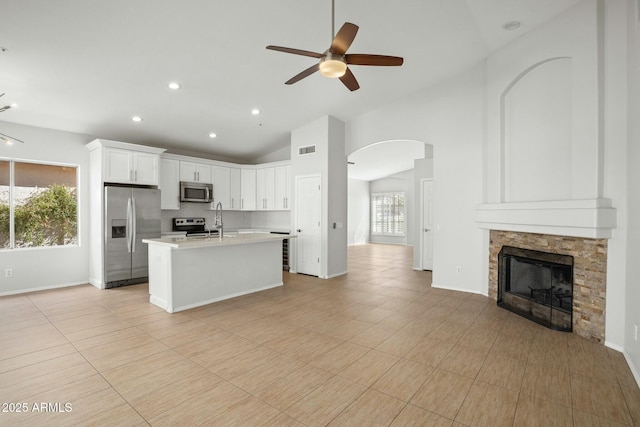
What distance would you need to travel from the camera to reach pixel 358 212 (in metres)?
13.5

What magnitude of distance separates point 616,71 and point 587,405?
308 cm

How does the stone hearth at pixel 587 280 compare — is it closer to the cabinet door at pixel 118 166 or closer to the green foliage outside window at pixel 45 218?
the cabinet door at pixel 118 166

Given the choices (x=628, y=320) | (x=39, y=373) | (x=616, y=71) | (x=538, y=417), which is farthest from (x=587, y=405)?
(x=39, y=373)

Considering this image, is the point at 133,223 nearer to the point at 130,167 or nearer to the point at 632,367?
the point at 130,167

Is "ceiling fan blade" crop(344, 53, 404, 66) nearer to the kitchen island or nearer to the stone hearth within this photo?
the stone hearth

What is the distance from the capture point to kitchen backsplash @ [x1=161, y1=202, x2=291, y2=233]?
7.07 meters

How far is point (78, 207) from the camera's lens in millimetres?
5816

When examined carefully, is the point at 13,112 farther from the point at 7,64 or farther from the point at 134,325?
the point at 134,325

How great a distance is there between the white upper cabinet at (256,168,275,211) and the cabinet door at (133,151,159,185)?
2345mm

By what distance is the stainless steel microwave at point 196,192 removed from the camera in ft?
22.6

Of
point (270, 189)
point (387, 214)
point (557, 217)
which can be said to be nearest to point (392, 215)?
point (387, 214)

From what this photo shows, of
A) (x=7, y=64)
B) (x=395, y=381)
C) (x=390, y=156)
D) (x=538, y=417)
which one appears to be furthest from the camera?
(x=390, y=156)

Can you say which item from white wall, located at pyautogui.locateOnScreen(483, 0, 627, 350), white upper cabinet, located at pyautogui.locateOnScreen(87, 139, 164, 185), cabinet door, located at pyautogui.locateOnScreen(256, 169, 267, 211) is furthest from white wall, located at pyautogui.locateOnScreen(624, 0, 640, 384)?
white upper cabinet, located at pyautogui.locateOnScreen(87, 139, 164, 185)

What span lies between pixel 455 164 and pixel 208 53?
407cm
